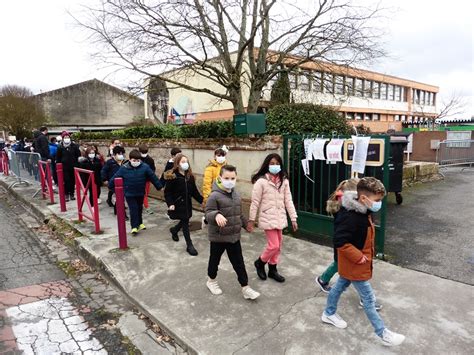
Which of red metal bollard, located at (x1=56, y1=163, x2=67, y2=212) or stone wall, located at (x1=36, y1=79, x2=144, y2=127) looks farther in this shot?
stone wall, located at (x1=36, y1=79, x2=144, y2=127)

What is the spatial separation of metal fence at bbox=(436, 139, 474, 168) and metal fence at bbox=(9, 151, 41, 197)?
14.2 meters

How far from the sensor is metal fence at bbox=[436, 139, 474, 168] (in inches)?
523

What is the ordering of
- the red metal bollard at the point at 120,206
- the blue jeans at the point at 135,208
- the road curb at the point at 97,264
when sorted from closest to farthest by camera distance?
the road curb at the point at 97,264
the red metal bollard at the point at 120,206
the blue jeans at the point at 135,208

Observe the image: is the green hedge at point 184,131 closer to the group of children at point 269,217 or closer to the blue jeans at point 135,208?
the group of children at point 269,217

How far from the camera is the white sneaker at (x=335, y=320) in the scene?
2.97 m

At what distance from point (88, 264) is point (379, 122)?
39.6m

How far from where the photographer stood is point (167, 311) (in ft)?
11.2

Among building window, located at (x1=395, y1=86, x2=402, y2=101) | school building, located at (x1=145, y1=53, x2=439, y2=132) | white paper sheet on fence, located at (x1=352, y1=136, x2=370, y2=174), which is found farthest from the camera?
building window, located at (x1=395, y1=86, x2=402, y2=101)

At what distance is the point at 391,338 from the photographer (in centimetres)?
269

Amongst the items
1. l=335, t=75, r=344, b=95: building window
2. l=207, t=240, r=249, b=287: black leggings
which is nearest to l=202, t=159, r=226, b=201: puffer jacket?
Result: l=207, t=240, r=249, b=287: black leggings

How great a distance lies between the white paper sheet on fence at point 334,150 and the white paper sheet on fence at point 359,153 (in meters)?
0.25

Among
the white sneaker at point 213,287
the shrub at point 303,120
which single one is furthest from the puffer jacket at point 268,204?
the shrub at point 303,120

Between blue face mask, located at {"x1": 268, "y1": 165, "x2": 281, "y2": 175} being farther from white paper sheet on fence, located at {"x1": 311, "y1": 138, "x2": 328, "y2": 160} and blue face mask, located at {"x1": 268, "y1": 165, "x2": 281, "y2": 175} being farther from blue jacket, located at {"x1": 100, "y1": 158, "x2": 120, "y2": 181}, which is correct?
blue jacket, located at {"x1": 100, "y1": 158, "x2": 120, "y2": 181}

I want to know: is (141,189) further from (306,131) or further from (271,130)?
(306,131)
